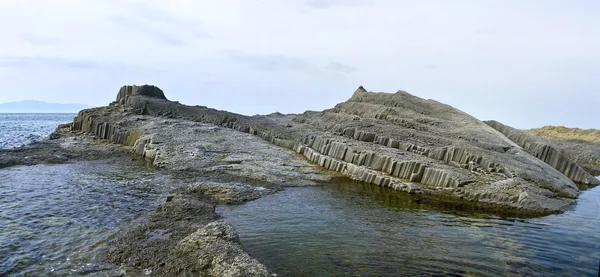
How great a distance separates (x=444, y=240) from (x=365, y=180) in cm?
1086

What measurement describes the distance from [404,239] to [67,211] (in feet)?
46.1

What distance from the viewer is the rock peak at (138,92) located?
155ft

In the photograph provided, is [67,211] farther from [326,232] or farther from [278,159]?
[278,159]

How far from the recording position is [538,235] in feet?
48.7

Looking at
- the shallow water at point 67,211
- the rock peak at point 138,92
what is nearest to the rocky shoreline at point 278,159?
the shallow water at point 67,211

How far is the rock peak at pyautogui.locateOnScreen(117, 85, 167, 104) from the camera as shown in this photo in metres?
47.2

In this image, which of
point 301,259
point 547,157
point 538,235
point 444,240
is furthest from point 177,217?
point 547,157

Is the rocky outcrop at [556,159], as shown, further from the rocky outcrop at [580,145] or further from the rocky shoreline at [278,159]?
the rocky outcrop at [580,145]

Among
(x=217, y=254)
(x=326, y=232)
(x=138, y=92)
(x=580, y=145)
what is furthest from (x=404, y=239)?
(x=138, y=92)

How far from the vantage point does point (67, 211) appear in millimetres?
15992

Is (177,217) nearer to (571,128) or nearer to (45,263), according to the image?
(45,263)

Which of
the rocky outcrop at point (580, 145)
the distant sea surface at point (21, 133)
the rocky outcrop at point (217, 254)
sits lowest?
the distant sea surface at point (21, 133)

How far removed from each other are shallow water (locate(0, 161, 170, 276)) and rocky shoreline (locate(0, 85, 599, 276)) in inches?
42.1

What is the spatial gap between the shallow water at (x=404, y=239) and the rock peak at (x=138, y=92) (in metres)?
34.1
